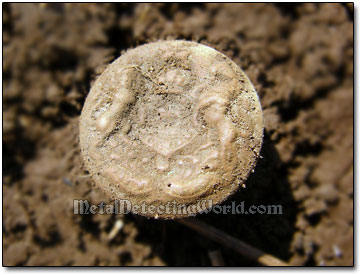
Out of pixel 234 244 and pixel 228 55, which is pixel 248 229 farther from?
pixel 228 55

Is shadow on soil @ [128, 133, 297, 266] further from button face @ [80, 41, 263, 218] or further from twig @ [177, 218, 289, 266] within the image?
button face @ [80, 41, 263, 218]

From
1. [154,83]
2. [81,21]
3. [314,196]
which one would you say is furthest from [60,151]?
[314,196]

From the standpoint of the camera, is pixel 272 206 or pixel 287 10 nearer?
pixel 272 206

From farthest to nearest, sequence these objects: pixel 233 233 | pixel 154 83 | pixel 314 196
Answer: pixel 314 196 < pixel 233 233 < pixel 154 83

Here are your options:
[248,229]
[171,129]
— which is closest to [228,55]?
[171,129]

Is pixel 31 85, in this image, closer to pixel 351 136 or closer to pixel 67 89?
pixel 67 89

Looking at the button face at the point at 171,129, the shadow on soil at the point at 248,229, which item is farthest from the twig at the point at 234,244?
the button face at the point at 171,129

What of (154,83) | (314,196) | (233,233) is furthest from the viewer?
(314,196)

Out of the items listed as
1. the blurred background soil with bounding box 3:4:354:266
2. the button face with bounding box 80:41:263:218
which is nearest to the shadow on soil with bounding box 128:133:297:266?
the blurred background soil with bounding box 3:4:354:266
